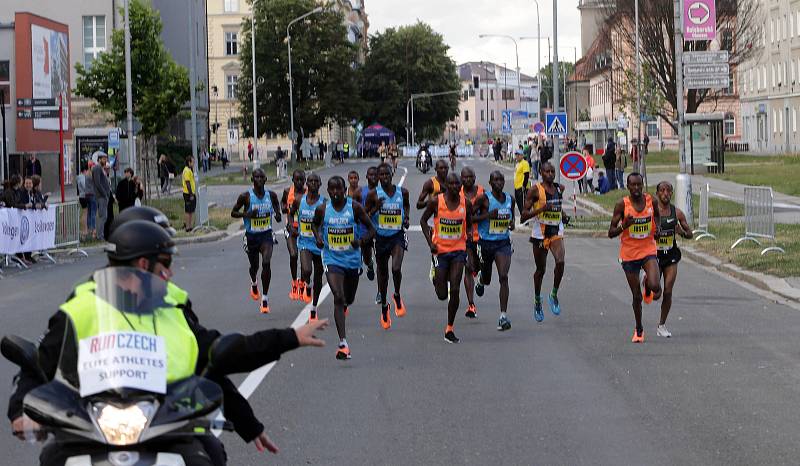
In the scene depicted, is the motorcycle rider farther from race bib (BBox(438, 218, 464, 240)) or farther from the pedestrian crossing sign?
the pedestrian crossing sign

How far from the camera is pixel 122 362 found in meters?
4.03

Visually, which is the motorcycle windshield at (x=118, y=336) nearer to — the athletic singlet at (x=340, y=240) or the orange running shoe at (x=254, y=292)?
the athletic singlet at (x=340, y=240)

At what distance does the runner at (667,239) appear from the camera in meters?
13.3

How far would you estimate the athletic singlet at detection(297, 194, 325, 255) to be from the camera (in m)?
14.8

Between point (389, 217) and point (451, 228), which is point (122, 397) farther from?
point (389, 217)

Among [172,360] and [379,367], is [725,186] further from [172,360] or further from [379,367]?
[172,360]

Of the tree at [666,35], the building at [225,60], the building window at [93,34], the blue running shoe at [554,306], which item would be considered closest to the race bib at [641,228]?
the blue running shoe at [554,306]

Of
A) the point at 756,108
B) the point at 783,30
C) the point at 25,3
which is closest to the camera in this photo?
the point at 25,3

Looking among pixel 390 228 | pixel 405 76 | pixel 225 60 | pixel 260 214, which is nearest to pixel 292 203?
pixel 260 214

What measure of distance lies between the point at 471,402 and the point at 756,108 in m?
88.4

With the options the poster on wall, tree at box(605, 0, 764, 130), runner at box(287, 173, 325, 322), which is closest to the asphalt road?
runner at box(287, 173, 325, 322)

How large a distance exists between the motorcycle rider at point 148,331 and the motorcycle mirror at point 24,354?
0.08ft

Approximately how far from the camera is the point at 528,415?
9211 millimetres

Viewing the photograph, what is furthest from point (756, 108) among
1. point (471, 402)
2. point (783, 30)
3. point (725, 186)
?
point (471, 402)
